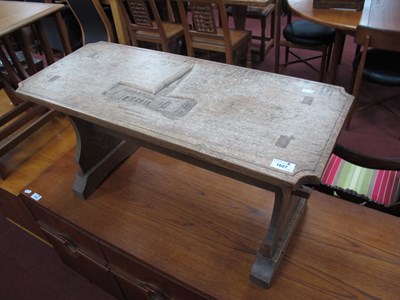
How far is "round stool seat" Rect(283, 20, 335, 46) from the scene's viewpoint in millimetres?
2301

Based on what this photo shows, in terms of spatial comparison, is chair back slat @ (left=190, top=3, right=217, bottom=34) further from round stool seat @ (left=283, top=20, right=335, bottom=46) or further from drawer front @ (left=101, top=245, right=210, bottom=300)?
drawer front @ (left=101, top=245, right=210, bottom=300)

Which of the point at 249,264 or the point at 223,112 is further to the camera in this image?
the point at 249,264

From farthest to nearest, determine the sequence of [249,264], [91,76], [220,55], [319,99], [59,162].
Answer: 1. [220,55]
2. [59,162]
3. [91,76]
4. [249,264]
5. [319,99]

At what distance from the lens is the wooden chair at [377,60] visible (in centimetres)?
158

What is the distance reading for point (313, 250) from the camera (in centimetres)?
104

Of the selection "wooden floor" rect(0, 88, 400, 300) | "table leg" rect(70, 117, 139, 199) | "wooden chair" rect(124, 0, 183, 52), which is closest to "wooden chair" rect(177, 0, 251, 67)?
"wooden chair" rect(124, 0, 183, 52)

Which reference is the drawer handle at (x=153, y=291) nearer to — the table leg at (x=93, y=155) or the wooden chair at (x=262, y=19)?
the table leg at (x=93, y=155)

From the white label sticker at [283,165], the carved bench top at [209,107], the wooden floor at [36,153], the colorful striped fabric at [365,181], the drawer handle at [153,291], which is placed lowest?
the drawer handle at [153,291]

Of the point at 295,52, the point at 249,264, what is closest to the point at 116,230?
the point at 249,264

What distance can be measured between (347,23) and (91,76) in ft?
4.87

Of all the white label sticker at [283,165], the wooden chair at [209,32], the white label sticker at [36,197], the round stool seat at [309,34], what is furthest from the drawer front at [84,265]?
the round stool seat at [309,34]

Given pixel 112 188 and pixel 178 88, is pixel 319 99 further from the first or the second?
pixel 112 188

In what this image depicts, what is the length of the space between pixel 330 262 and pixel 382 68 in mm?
1453

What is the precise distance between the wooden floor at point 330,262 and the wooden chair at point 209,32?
1.37 metres
